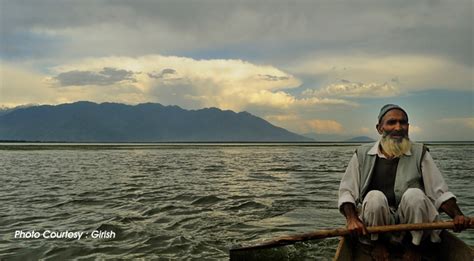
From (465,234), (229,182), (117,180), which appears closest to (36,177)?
(117,180)

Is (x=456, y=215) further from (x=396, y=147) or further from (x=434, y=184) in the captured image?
(x=396, y=147)

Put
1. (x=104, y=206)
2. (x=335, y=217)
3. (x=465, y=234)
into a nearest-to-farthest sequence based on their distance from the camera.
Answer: (x=465, y=234), (x=335, y=217), (x=104, y=206)

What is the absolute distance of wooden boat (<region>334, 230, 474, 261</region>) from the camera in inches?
235

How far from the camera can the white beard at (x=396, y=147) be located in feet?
19.7

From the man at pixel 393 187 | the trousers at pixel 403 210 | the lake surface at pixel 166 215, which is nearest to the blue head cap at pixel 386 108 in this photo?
the man at pixel 393 187

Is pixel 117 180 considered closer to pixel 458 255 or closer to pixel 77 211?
pixel 77 211

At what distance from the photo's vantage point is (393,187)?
6.06m

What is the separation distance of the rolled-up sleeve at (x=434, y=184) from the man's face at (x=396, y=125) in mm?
442

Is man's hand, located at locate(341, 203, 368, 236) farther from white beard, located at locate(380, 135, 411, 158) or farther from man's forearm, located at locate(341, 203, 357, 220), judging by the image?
white beard, located at locate(380, 135, 411, 158)

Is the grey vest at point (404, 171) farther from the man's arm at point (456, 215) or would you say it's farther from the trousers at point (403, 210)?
the man's arm at point (456, 215)

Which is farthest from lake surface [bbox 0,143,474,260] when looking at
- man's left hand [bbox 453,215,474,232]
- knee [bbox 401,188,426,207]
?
man's left hand [bbox 453,215,474,232]

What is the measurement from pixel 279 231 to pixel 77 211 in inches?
260

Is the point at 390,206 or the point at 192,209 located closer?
the point at 390,206

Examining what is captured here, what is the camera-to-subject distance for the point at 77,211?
13.3 m
